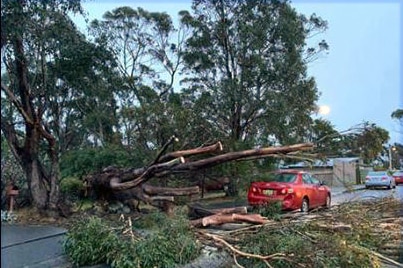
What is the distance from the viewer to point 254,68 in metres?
18.5

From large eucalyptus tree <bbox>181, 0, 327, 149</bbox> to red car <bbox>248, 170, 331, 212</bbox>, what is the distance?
4390 mm

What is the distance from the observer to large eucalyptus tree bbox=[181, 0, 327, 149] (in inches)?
722

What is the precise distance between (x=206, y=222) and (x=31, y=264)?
309cm

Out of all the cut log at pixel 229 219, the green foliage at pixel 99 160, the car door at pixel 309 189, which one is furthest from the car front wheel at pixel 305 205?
the green foliage at pixel 99 160

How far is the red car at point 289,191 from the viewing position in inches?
498

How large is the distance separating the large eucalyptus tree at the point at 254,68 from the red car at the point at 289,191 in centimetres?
439

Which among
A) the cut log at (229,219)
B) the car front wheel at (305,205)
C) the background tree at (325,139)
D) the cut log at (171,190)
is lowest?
the car front wheel at (305,205)

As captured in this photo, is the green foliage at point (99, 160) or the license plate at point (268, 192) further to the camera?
the green foliage at point (99, 160)

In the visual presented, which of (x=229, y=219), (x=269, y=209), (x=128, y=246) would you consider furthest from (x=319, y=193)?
(x=128, y=246)

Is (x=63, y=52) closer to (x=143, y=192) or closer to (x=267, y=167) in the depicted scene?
(x=143, y=192)

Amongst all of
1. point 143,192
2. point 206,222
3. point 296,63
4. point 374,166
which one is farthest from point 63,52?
point 374,166

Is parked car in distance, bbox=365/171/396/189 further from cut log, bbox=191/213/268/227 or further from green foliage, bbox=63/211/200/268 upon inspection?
green foliage, bbox=63/211/200/268

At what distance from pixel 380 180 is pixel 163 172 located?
22.9 m

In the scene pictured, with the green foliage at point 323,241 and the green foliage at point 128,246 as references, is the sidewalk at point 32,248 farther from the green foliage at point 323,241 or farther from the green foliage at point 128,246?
the green foliage at point 323,241
